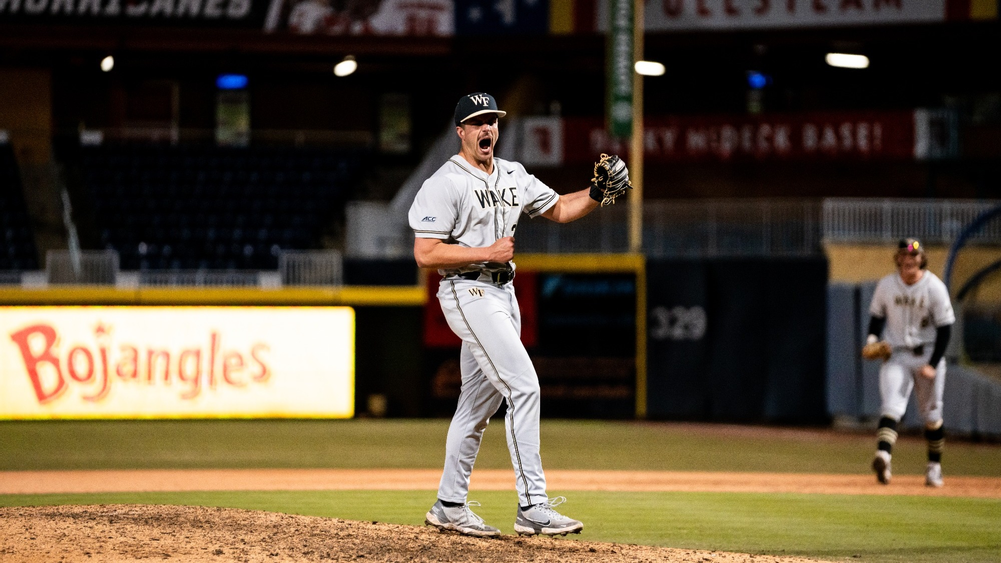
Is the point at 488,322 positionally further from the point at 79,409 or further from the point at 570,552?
the point at 79,409

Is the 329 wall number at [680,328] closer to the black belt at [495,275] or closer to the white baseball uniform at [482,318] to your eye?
the white baseball uniform at [482,318]

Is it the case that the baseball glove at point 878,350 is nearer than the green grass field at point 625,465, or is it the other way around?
the green grass field at point 625,465

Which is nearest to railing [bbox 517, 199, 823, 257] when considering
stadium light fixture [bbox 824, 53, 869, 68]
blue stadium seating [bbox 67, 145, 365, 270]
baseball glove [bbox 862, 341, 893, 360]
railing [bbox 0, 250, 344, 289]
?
railing [bbox 0, 250, 344, 289]

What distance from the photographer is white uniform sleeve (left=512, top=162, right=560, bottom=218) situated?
6.60 m

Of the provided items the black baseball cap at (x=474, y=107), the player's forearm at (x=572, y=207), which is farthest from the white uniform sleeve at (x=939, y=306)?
the black baseball cap at (x=474, y=107)

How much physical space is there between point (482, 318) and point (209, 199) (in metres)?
18.5

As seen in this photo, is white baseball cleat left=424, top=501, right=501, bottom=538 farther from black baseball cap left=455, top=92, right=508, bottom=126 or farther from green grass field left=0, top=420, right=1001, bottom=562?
black baseball cap left=455, top=92, right=508, bottom=126

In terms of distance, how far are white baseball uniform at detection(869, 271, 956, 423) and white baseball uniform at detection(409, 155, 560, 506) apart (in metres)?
5.30

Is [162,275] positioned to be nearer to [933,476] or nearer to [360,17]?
[360,17]

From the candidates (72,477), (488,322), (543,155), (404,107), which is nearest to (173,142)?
(404,107)

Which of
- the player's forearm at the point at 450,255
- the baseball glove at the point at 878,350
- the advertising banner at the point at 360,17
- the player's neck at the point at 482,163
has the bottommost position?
the baseball glove at the point at 878,350

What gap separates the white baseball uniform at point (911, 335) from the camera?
34.5ft

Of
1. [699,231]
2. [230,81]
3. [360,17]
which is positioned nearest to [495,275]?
[699,231]

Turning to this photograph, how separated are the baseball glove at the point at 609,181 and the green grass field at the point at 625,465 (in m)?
2.08
